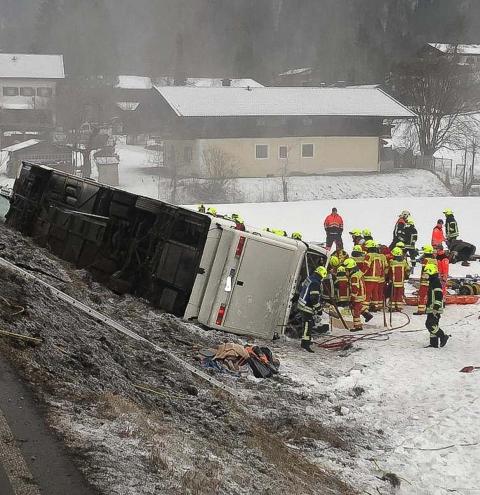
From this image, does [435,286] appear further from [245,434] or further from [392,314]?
[245,434]

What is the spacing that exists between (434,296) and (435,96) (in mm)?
51209

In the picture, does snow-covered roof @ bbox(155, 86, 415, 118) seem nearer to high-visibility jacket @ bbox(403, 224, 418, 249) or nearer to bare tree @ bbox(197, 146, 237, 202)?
bare tree @ bbox(197, 146, 237, 202)

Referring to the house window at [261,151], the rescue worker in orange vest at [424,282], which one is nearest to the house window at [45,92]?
the house window at [261,151]

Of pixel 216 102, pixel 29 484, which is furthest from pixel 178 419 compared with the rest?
pixel 216 102

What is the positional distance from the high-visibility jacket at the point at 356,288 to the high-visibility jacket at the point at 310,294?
148 cm

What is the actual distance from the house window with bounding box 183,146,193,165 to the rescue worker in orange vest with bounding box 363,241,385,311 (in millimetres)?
35118

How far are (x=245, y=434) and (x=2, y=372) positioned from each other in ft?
7.54

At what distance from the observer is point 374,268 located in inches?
533

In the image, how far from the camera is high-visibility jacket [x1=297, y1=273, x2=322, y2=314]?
11.1 meters

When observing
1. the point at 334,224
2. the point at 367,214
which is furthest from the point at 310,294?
the point at 367,214

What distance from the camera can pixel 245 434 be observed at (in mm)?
7066

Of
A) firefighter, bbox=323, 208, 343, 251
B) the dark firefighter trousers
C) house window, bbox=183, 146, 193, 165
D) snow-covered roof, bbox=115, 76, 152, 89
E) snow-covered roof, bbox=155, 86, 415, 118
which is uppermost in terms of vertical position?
snow-covered roof, bbox=115, 76, 152, 89

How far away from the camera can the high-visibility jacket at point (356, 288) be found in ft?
41.0

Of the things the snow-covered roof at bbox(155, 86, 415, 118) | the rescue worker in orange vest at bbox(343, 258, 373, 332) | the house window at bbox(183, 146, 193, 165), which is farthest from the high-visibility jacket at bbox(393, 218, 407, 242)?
the snow-covered roof at bbox(155, 86, 415, 118)
